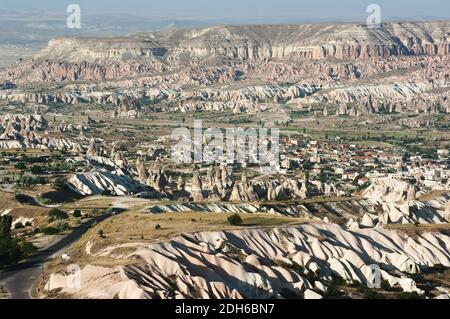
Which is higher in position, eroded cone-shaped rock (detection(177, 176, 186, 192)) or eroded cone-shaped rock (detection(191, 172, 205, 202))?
eroded cone-shaped rock (detection(191, 172, 205, 202))

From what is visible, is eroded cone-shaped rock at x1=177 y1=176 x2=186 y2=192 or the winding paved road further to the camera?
eroded cone-shaped rock at x1=177 y1=176 x2=186 y2=192

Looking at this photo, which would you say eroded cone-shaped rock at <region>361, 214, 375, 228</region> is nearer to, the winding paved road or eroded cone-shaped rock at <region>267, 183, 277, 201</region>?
eroded cone-shaped rock at <region>267, 183, 277, 201</region>

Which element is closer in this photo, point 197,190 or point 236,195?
point 236,195

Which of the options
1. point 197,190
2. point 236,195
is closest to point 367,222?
point 236,195

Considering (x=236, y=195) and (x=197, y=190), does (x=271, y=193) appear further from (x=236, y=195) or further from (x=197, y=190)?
(x=197, y=190)

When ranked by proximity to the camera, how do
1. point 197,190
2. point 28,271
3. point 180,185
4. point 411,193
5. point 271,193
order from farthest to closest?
point 180,185 → point 411,193 → point 271,193 → point 197,190 → point 28,271

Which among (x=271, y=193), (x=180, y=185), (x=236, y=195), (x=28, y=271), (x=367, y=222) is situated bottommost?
(x=180, y=185)

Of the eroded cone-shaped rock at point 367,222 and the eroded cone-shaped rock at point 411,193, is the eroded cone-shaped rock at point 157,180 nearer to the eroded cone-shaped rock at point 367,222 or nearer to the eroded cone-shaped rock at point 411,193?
the eroded cone-shaped rock at point 411,193

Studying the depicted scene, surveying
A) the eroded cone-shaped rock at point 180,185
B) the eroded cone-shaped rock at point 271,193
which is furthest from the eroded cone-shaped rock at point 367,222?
the eroded cone-shaped rock at point 180,185

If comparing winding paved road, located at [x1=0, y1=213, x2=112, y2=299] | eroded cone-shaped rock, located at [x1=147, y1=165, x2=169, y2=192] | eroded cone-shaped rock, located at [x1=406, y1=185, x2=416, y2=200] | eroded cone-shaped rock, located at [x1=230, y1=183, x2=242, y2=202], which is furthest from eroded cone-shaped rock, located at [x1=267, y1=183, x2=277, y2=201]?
winding paved road, located at [x1=0, y1=213, x2=112, y2=299]
